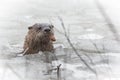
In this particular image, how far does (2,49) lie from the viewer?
8492 mm

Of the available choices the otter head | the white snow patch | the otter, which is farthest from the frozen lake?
the otter head

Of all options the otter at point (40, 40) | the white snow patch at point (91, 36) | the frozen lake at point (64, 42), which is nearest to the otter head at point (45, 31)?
the otter at point (40, 40)

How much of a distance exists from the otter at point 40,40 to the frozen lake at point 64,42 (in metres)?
0.18

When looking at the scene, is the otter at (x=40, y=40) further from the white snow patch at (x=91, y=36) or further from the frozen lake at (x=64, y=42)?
the white snow patch at (x=91, y=36)

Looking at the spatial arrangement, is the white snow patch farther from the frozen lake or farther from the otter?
the otter

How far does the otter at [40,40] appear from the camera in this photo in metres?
8.23

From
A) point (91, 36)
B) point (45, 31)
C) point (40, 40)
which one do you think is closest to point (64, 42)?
point (91, 36)

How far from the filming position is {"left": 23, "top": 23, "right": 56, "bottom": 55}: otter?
27.0 ft

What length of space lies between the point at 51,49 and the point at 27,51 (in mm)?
458

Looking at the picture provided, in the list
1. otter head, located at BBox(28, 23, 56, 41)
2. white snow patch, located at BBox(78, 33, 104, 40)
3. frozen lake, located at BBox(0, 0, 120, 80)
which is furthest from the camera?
white snow patch, located at BBox(78, 33, 104, 40)

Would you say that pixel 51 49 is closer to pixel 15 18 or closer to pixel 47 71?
pixel 47 71

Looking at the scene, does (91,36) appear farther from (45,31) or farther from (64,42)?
(45,31)

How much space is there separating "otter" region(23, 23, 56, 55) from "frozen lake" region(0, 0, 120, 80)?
18 cm

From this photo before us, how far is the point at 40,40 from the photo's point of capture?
8.32 metres
